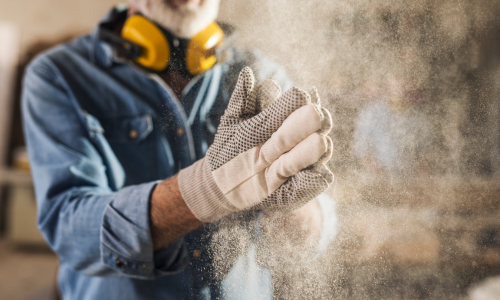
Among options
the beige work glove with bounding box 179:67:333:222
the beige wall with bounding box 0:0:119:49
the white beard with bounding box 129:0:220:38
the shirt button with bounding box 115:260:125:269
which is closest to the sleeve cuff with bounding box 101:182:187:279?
the shirt button with bounding box 115:260:125:269

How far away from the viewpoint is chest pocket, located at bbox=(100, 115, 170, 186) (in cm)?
54

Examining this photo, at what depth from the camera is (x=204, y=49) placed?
0.42m

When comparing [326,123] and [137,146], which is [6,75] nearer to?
[137,146]

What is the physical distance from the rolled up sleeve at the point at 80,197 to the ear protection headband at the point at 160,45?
173mm

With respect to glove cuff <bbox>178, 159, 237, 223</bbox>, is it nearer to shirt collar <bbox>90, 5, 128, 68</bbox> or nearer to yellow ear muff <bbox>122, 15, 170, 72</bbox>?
yellow ear muff <bbox>122, 15, 170, 72</bbox>

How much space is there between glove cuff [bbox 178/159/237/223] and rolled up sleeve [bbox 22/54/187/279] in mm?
74

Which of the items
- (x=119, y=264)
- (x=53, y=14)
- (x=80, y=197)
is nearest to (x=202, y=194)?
(x=119, y=264)

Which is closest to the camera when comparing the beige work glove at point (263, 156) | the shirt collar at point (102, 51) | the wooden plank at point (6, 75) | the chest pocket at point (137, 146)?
the beige work glove at point (263, 156)

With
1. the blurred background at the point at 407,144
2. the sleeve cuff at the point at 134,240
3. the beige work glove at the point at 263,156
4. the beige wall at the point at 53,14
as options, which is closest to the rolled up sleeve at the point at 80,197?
the sleeve cuff at the point at 134,240

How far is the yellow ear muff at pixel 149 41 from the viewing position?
1.63 ft

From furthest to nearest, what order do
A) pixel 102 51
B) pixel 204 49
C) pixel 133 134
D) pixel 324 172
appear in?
pixel 102 51
pixel 133 134
pixel 204 49
pixel 324 172

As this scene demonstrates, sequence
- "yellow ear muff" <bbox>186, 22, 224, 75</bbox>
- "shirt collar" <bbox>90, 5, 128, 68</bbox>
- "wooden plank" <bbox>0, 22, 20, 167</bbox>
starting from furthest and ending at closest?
"wooden plank" <bbox>0, 22, 20, 167</bbox>
"shirt collar" <bbox>90, 5, 128, 68</bbox>
"yellow ear muff" <bbox>186, 22, 224, 75</bbox>

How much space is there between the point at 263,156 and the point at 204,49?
6.8 inches

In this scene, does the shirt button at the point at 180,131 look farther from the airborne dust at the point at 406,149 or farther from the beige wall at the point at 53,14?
the beige wall at the point at 53,14
